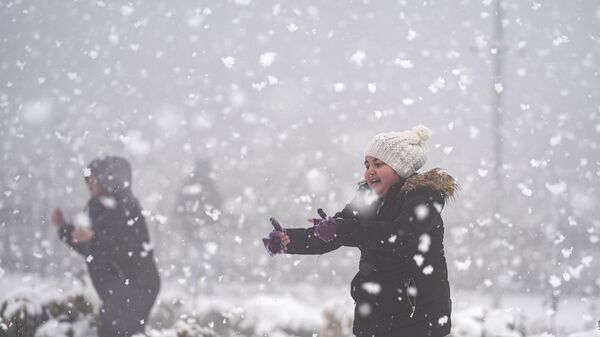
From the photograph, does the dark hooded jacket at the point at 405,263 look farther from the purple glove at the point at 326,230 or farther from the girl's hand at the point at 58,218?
the girl's hand at the point at 58,218

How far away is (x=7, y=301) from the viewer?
194 inches

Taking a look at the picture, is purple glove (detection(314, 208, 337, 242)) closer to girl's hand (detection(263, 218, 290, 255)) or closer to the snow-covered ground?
girl's hand (detection(263, 218, 290, 255))

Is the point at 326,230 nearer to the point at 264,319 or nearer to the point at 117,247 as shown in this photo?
the point at 117,247

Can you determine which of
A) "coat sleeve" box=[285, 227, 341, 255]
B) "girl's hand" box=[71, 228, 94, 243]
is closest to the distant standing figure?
"girl's hand" box=[71, 228, 94, 243]

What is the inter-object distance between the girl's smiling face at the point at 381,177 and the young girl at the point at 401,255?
0.04 metres

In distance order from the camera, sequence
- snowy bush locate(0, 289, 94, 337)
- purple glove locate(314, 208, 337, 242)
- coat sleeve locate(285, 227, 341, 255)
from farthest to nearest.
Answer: snowy bush locate(0, 289, 94, 337)
coat sleeve locate(285, 227, 341, 255)
purple glove locate(314, 208, 337, 242)

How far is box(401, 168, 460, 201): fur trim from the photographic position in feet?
7.34

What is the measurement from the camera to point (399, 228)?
6.82 ft

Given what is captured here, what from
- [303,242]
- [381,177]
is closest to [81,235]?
[303,242]

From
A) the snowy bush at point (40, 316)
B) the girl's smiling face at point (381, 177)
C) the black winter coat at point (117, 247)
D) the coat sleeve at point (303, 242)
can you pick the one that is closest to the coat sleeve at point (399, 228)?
the girl's smiling face at point (381, 177)

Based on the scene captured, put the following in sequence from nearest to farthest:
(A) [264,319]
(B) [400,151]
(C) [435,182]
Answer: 1. (C) [435,182]
2. (B) [400,151]
3. (A) [264,319]

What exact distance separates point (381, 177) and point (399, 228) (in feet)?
1.39

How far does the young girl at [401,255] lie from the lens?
2066mm

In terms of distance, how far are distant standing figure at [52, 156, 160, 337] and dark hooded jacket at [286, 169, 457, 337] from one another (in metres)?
2.46
